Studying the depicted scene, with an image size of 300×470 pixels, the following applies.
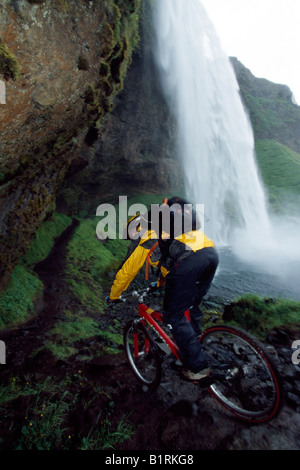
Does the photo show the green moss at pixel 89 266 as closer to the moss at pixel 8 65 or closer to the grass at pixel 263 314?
the grass at pixel 263 314

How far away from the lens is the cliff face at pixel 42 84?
13.4 ft

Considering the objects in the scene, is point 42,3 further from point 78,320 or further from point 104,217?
point 104,217

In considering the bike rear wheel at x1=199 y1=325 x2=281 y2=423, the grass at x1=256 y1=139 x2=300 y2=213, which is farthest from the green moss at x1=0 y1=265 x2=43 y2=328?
the grass at x1=256 y1=139 x2=300 y2=213

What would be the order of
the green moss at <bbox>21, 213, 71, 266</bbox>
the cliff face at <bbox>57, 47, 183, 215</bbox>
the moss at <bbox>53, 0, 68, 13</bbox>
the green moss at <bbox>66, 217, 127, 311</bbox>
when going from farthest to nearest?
1. the cliff face at <bbox>57, 47, 183, 215</bbox>
2. the green moss at <bbox>21, 213, 71, 266</bbox>
3. the green moss at <bbox>66, 217, 127, 311</bbox>
4. the moss at <bbox>53, 0, 68, 13</bbox>

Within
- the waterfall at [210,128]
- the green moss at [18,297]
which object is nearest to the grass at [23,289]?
the green moss at [18,297]

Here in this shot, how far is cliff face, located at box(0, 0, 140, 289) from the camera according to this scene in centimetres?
408

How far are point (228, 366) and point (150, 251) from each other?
197 cm

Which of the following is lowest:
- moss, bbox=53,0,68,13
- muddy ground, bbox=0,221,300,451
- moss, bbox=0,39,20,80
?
muddy ground, bbox=0,221,300,451

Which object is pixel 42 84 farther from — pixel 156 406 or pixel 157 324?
pixel 156 406

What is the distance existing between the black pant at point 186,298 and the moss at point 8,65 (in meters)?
4.42

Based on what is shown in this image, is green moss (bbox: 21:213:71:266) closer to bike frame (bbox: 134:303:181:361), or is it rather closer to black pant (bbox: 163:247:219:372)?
bike frame (bbox: 134:303:181:361)

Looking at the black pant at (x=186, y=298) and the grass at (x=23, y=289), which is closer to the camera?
the black pant at (x=186, y=298)

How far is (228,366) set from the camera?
10.6 feet

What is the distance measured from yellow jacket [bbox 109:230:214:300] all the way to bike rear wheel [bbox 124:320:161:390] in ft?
2.87
